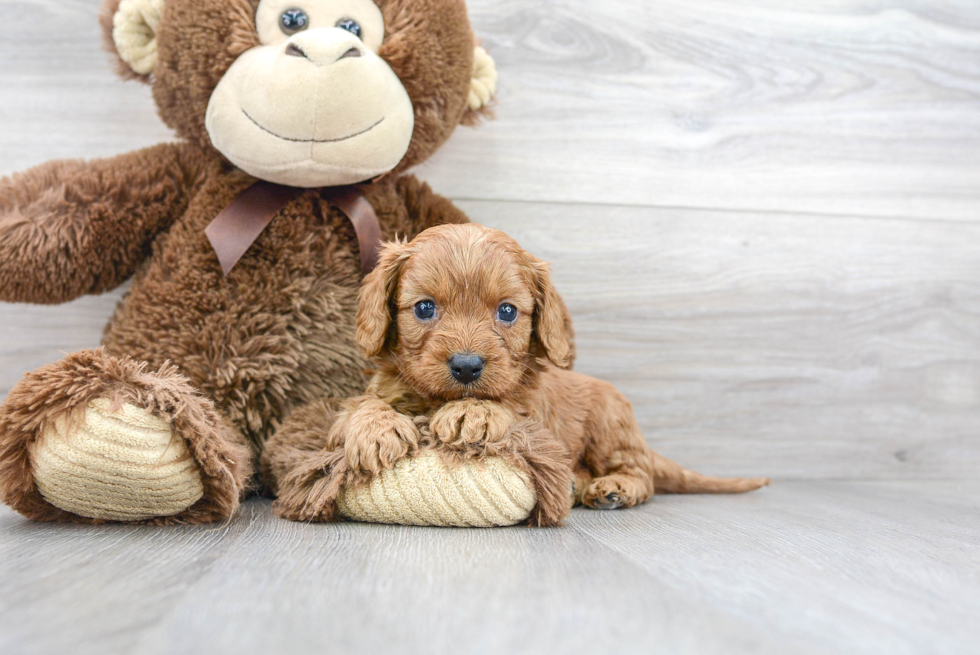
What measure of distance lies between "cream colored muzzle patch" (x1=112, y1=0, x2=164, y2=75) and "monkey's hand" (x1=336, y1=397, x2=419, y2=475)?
686mm

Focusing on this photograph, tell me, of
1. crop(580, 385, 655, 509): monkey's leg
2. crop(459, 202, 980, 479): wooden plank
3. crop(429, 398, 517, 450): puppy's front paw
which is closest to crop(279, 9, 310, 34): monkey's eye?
crop(459, 202, 980, 479): wooden plank

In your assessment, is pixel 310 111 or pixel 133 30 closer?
pixel 310 111

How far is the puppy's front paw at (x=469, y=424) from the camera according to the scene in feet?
2.80

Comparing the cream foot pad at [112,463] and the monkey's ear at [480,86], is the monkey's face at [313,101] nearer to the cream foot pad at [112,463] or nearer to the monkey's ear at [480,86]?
the monkey's ear at [480,86]

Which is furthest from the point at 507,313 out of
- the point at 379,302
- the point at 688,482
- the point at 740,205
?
the point at 740,205

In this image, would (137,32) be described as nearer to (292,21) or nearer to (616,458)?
(292,21)

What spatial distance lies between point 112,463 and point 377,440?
0.93 feet

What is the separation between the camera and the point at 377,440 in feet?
2.78

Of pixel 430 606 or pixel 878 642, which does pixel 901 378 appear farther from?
pixel 430 606

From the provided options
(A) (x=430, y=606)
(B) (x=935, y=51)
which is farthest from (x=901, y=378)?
(A) (x=430, y=606)

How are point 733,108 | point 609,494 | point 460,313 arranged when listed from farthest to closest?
1. point 733,108
2. point 609,494
3. point 460,313

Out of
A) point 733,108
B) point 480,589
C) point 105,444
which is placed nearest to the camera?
point 480,589

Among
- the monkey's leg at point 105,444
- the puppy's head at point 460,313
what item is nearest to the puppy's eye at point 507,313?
the puppy's head at point 460,313

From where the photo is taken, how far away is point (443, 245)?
0.90 m
